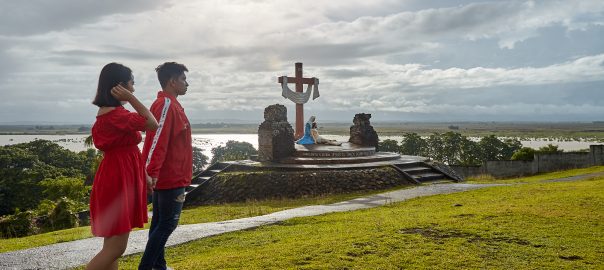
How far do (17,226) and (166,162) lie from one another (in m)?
13.3

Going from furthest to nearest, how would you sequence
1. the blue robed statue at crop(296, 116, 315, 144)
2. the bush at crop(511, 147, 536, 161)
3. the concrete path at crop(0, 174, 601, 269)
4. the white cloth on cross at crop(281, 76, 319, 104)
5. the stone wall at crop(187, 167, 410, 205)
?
the bush at crop(511, 147, 536, 161)
the white cloth on cross at crop(281, 76, 319, 104)
the blue robed statue at crop(296, 116, 315, 144)
the stone wall at crop(187, 167, 410, 205)
the concrete path at crop(0, 174, 601, 269)

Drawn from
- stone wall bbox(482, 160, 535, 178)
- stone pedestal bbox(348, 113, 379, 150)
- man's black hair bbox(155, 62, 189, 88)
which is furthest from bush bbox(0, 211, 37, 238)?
stone wall bbox(482, 160, 535, 178)

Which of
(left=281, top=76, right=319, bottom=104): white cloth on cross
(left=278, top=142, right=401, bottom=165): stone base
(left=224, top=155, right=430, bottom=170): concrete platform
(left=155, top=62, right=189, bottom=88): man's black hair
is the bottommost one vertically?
(left=224, top=155, right=430, bottom=170): concrete platform

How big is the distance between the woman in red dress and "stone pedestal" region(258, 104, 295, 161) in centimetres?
1539

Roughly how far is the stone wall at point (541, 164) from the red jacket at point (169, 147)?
25948mm

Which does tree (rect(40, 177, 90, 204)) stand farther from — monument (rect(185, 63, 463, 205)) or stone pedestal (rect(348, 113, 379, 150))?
stone pedestal (rect(348, 113, 379, 150))

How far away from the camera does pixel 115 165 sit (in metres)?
3.85

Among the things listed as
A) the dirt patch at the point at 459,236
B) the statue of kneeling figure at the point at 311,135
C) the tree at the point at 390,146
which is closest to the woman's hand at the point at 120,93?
the dirt patch at the point at 459,236

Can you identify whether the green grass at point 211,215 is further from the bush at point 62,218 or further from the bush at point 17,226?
the bush at point 17,226

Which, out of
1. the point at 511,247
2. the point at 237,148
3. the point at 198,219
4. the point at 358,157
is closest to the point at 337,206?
the point at 198,219

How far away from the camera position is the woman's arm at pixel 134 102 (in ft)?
12.7

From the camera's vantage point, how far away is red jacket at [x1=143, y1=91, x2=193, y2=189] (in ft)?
13.9

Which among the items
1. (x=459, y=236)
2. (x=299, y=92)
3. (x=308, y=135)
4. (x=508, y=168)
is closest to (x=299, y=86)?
(x=299, y=92)

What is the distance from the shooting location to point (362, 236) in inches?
281
